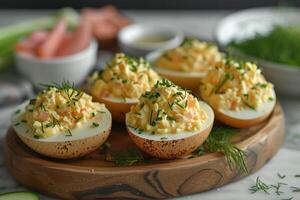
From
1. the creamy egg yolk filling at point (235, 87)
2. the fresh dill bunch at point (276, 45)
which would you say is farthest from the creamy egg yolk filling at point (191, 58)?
the fresh dill bunch at point (276, 45)

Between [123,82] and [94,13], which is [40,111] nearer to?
[123,82]

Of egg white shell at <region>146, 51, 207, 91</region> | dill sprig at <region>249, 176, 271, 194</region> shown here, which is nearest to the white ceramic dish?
egg white shell at <region>146, 51, 207, 91</region>

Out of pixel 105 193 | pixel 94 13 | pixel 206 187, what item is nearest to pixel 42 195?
pixel 105 193

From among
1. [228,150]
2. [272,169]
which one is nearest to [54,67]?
[228,150]

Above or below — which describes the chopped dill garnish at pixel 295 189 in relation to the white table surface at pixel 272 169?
above

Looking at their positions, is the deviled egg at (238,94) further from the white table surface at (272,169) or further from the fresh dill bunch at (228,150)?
the white table surface at (272,169)

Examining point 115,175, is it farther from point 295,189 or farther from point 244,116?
point 295,189
